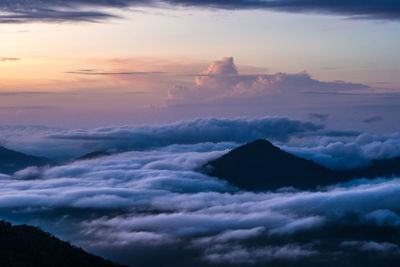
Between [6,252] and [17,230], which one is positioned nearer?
[6,252]

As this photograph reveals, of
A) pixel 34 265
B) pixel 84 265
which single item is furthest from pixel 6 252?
pixel 84 265

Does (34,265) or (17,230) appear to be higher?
(17,230)

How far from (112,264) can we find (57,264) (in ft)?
50.3

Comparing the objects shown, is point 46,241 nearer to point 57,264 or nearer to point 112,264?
point 57,264

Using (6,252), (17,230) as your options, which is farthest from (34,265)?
(17,230)

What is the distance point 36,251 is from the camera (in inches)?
5103

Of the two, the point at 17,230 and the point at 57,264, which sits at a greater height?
the point at 17,230

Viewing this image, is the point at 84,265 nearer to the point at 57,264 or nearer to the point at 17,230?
the point at 57,264

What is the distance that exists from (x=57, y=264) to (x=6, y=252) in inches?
526

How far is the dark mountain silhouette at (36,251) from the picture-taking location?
124m

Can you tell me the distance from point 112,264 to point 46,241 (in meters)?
19.2

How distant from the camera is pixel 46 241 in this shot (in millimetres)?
137875

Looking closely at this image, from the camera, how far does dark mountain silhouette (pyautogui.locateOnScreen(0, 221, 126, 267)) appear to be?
124000mm

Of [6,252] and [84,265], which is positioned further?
[84,265]
